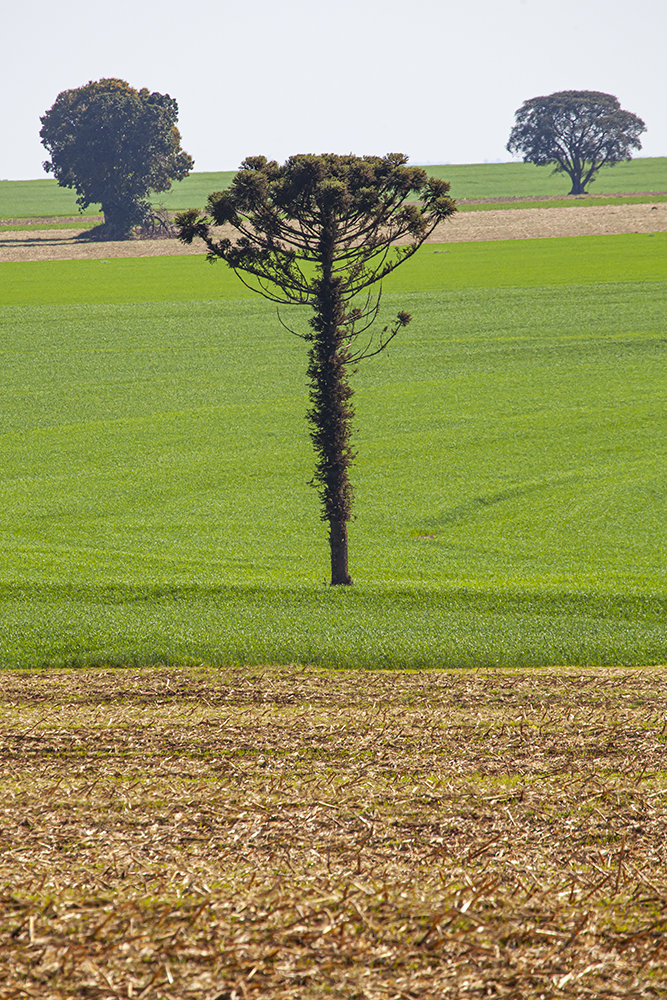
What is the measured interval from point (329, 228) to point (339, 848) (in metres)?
10.3

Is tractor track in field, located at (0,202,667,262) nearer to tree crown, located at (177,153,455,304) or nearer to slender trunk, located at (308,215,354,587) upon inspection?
tree crown, located at (177,153,455,304)

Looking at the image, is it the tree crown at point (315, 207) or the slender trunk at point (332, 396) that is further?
the slender trunk at point (332, 396)

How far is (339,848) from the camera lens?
5.97 meters

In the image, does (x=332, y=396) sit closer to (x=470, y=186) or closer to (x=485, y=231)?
(x=485, y=231)

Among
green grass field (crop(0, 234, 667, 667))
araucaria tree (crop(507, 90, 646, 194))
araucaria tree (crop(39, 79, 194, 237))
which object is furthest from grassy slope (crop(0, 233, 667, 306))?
araucaria tree (crop(507, 90, 646, 194))

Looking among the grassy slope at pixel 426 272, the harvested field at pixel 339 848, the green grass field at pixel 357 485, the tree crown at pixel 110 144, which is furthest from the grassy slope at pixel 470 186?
the harvested field at pixel 339 848

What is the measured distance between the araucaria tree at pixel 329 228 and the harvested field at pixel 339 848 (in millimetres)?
6060

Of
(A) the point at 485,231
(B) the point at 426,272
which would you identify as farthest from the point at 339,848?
(A) the point at 485,231

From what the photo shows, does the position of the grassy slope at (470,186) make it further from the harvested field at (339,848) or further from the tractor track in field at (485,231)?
the harvested field at (339,848)

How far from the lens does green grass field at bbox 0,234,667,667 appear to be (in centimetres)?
1237

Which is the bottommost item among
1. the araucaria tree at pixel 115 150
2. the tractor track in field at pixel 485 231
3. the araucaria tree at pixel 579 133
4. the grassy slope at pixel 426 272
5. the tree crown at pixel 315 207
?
the tree crown at pixel 315 207

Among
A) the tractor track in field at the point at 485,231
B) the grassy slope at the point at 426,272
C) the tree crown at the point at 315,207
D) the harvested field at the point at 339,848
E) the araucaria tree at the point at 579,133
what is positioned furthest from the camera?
the araucaria tree at the point at 579,133

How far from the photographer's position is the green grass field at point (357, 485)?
12.4 m

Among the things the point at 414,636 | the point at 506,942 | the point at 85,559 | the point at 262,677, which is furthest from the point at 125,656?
the point at 506,942
